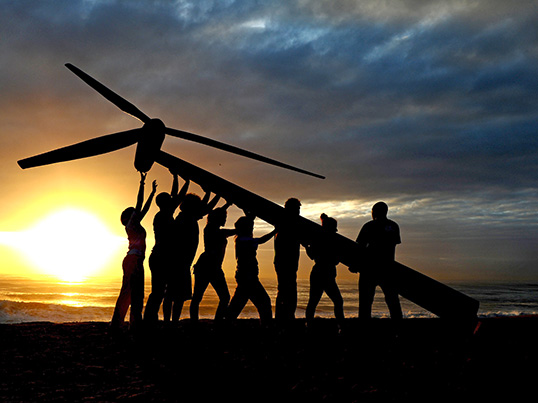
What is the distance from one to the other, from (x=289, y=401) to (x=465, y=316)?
266cm

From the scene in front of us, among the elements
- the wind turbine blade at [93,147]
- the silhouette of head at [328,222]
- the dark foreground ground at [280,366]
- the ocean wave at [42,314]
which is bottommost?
the ocean wave at [42,314]

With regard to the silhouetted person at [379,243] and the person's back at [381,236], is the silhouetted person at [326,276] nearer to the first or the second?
the silhouetted person at [379,243]

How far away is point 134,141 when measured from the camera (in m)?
6.95

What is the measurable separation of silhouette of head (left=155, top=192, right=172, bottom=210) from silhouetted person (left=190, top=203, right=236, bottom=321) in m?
0.76

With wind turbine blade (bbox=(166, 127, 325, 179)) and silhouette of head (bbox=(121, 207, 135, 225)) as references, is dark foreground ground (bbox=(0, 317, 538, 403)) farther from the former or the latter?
wind turbine blade (bbox=(166, 127, 325, 179))

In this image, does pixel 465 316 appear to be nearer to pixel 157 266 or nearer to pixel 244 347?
pixel 244 347

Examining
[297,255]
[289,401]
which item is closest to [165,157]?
[297,255]

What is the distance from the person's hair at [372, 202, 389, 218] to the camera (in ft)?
22.9

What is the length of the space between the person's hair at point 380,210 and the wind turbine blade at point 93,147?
4.27m

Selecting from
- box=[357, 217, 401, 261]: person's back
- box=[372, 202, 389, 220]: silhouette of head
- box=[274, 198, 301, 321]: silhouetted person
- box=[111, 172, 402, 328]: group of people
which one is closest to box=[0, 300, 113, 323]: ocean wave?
box=[111, 172, 402, 328]: group of people

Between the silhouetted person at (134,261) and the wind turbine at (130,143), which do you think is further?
the silhouetted person at (134,261)

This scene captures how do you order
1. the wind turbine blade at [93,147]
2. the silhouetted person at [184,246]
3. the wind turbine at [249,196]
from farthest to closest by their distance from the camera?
the silhouetted person at [184,246] → the wind turbine blade at [93,147] → the wind turbine at [249,196]

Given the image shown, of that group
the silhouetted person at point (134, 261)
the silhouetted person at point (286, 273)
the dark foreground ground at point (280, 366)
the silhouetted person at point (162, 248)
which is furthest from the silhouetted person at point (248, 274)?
Result: the silhouetted person at point (134, 261)

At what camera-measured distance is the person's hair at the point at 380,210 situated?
698 centimetres
